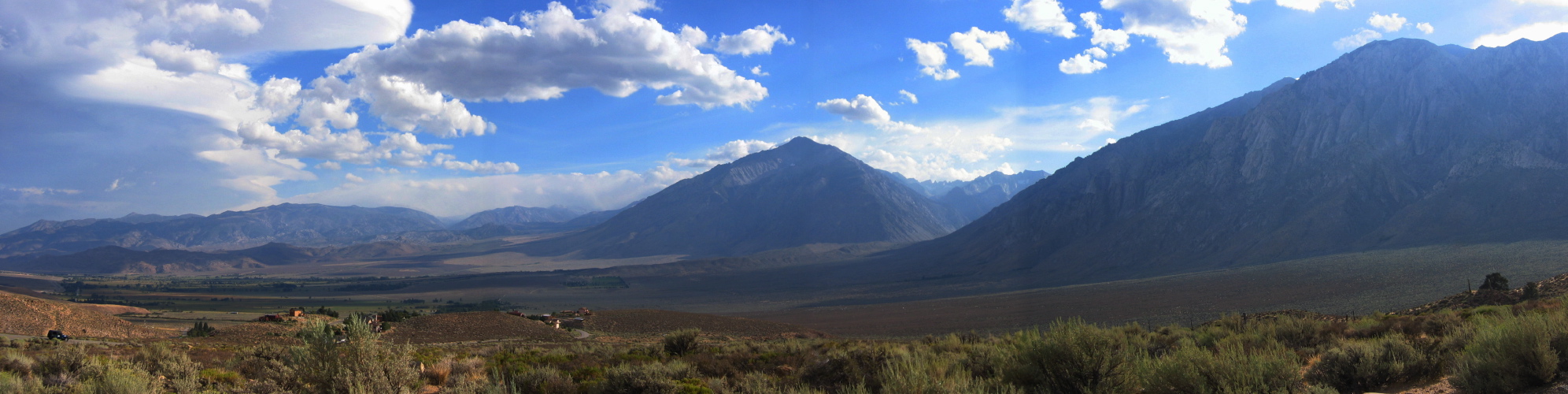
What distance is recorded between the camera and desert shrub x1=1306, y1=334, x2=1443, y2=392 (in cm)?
811

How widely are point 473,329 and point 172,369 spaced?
1067 inches

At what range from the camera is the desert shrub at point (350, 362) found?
776 centimetres

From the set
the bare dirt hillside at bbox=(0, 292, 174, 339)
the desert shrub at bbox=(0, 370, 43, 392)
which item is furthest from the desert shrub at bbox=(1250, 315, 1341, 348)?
the bare dirt hillside at bbox=(0, 292, 174, 339)

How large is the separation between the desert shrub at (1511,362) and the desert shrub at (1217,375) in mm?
1634

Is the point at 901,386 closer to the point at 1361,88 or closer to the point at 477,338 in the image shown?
the point at 477,338

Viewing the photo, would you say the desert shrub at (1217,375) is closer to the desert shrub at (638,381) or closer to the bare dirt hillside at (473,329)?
the desert shrub at (638,381)

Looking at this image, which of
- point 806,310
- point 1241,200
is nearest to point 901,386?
point 806,310

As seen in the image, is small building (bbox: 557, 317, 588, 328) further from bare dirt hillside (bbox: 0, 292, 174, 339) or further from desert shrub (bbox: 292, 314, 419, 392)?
desert shrub (bbox: 292, 314, 419, 392)

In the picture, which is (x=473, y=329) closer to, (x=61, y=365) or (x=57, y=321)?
(x=57, y=321)

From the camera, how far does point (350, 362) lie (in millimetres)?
8102

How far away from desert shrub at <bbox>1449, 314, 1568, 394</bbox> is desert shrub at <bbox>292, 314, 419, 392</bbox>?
11522 millimetres

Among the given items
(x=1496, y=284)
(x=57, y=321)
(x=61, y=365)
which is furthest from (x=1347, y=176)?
(x=57, y=321)

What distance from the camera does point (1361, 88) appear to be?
87438mm

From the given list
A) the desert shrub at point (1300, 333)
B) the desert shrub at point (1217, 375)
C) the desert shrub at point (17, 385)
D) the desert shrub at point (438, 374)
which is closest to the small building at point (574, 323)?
the desert shrub at point (438, 374)
